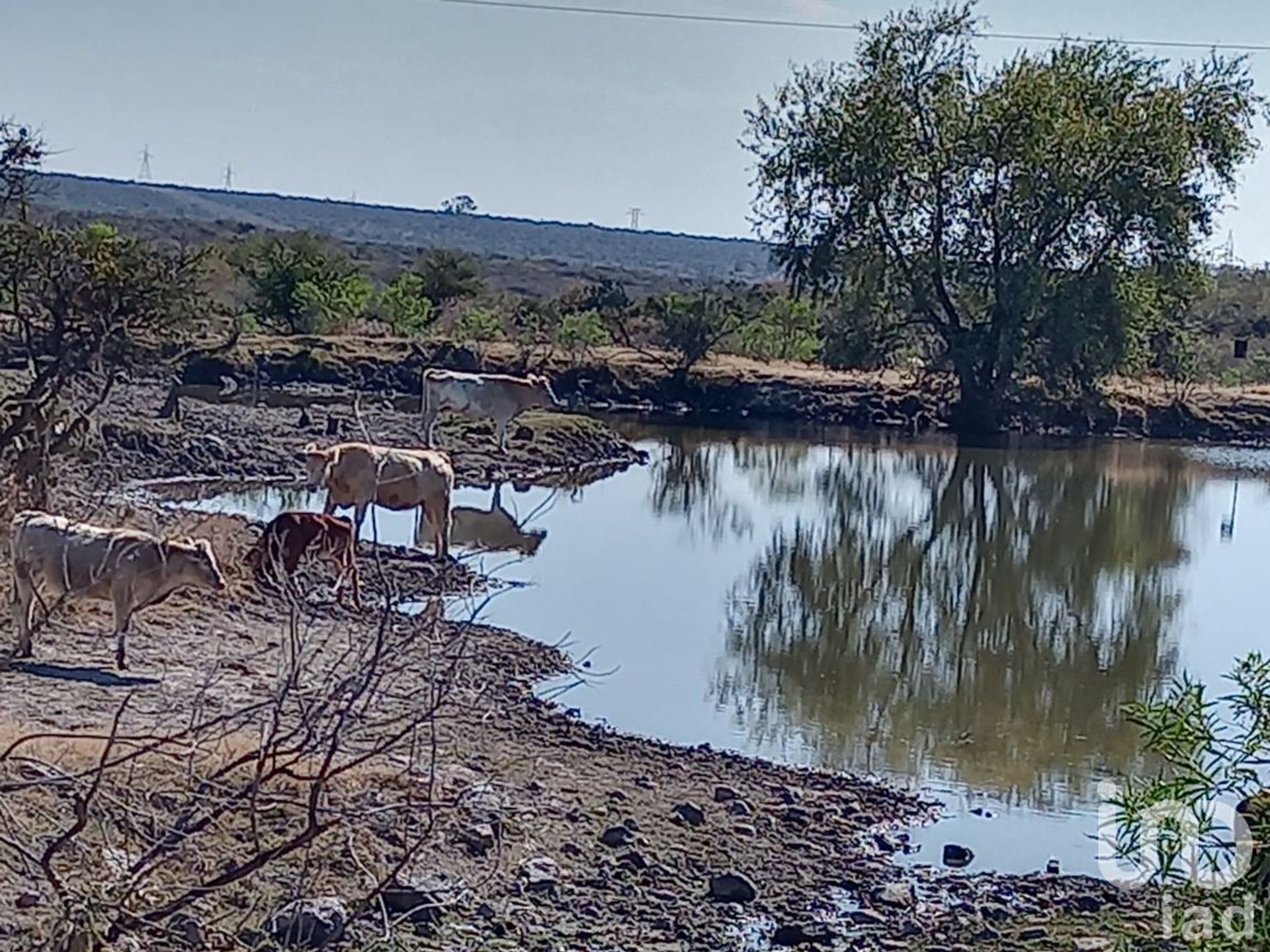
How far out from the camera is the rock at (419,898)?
6.48 meters

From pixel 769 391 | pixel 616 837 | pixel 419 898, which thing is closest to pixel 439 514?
pixel 616 837

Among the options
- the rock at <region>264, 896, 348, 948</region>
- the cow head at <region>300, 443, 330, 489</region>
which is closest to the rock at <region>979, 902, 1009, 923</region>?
the rock at <region>264, 896, 348, 948</region>

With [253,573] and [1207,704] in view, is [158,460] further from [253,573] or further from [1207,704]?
[1207,704]

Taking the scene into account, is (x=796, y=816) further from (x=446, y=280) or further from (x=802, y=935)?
(x=446, y=280)


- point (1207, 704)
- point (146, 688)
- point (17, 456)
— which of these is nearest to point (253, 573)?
point (17, 456)

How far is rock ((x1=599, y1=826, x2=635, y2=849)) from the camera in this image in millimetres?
7715

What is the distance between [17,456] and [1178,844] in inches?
347

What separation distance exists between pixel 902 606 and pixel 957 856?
7588mm

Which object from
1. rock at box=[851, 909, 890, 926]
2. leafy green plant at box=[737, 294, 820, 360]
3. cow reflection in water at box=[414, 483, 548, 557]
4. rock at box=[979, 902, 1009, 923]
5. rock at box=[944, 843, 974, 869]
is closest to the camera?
rock at box=[851, 909, 890, 926]

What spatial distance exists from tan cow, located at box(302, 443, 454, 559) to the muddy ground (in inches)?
95.4

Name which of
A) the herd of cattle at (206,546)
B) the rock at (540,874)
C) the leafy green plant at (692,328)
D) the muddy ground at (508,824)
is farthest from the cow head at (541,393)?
the rock at (540,874)

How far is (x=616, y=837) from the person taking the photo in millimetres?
7758

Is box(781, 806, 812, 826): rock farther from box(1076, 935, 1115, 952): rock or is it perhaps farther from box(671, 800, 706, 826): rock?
box(1076, 935, 1115, 952): rock

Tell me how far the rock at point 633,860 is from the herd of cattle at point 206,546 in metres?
1.83
